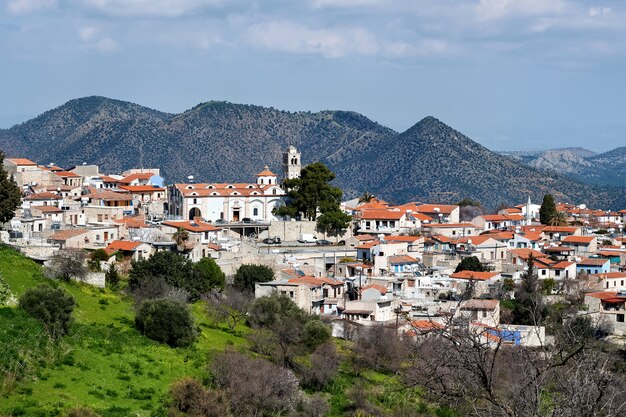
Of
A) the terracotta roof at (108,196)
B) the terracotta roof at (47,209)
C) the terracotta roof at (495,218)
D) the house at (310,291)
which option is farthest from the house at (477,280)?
the terracotta roof at (108,196)

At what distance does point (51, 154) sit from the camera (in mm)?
167375

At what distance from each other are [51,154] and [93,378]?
15080cm

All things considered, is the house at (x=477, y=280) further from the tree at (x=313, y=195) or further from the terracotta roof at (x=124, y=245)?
the terracotta roof at (x=124, y=245)

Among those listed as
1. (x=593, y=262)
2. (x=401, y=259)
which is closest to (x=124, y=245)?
(x=401, y=259)

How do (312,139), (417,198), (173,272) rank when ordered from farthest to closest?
(312,139) < (417,198) < (173,272)

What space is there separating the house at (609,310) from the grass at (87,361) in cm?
2079

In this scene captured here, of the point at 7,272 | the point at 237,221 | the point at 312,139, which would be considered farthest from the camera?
the point at 312,139

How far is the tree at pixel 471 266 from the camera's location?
52312 mm

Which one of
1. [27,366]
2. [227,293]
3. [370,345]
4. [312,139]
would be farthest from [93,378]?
[312,139]

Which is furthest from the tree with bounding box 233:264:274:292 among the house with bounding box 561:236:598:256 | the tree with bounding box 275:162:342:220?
the house with bounding box 561:236:598:256

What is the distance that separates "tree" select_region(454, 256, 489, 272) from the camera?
172ft

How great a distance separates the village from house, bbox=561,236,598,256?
0.28 feet

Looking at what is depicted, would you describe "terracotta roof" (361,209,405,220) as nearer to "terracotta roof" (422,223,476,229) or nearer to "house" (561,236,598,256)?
"terracotta roof" (422,223,476,229)

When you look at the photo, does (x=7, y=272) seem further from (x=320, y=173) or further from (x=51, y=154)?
(x=51, y=154)
